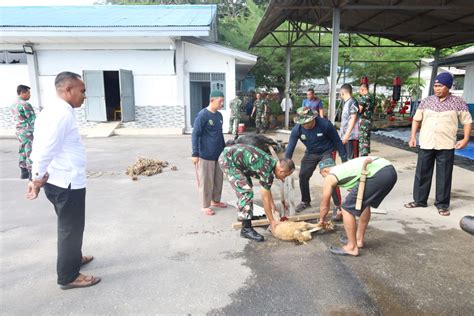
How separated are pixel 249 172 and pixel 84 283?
188cm

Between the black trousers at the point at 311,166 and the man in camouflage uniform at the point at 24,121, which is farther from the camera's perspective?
the man in camouflage uniform at the point at 24,121

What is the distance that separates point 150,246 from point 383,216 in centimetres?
303

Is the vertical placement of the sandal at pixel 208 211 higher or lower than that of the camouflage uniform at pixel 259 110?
lower

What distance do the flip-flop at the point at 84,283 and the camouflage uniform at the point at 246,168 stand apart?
1610 mm

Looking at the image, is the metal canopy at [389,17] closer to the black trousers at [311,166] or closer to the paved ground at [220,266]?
the black trousers at [311,166]

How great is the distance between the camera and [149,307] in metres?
2.55

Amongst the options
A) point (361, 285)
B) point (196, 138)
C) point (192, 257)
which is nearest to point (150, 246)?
point (192, 257)

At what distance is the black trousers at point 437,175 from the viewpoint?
4473 mm

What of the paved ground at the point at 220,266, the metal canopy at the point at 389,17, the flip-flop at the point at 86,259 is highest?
the metal canopy at the point at 389,17

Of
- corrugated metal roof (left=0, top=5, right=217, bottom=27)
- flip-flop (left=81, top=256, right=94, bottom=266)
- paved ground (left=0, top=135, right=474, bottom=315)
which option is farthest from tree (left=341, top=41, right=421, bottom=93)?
flip-flop (left=81, top=256, right=94, bottom=266)

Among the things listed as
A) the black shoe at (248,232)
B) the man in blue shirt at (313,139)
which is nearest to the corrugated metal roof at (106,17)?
the man in blue shirt at (313,139)

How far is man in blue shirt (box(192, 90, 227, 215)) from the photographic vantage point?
14.5 ft

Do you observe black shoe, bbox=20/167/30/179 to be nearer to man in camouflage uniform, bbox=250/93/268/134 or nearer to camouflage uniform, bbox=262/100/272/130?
man in camouflage uniform, bbox=250/93/268/134

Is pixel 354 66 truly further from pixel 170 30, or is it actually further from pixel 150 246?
pixel 150 246
